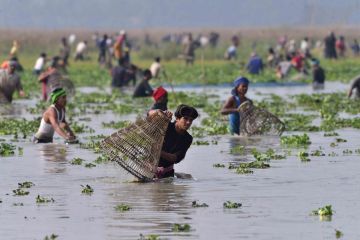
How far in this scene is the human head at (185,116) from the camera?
58.2 feet

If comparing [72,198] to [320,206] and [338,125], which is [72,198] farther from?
[338,125]

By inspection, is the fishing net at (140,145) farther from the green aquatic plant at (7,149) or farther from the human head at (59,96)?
the human head at (59,96)

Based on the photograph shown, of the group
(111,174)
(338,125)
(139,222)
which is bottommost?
(139,222)

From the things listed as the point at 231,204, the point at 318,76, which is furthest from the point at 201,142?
the point at 318,76

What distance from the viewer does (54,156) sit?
74.9 ft

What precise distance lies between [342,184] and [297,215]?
10.2ft

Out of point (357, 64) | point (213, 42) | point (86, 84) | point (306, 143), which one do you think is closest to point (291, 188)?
point (306, 143)

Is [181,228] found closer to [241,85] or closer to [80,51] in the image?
[241,85]

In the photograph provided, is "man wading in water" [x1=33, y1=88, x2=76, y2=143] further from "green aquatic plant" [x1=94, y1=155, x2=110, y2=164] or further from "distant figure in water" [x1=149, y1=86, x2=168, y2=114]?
"green aquatic plant" [x1=94, y1=155, x2=110, y2=164]

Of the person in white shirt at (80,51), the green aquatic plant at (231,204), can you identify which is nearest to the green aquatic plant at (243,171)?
the green aquatic plant at (231,204)

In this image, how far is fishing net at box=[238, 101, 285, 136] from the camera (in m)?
25.3

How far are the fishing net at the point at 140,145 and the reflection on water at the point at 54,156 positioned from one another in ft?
7.15

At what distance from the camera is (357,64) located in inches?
2753

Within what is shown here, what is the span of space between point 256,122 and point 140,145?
25.6ft
